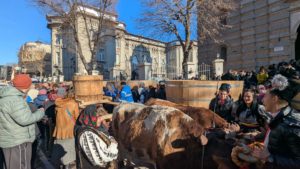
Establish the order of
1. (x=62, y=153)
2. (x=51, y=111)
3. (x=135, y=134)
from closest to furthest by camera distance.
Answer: (x=135, y=134) < (x=62, y=153) < (x=51, y=111)

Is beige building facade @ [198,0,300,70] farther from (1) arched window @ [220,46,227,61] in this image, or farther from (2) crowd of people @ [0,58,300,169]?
(2) crowd of people @ [0,58,300,169]

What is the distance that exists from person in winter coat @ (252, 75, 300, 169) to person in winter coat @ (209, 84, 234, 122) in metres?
2.60

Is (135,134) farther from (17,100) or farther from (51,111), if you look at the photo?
(51,111)

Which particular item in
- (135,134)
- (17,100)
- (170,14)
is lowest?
(135,134)

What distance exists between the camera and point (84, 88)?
7.87 meters

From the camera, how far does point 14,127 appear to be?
12.3ft

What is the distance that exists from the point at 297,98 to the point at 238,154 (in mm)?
812

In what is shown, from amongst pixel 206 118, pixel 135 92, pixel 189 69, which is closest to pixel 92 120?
pixel 206 118

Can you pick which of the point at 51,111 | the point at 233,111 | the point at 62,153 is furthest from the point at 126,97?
the point at 233,111

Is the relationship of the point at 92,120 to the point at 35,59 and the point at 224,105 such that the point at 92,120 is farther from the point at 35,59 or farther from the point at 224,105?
the point at 35,59

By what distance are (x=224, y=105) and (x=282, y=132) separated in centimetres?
318

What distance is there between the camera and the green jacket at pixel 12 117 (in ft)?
12.1

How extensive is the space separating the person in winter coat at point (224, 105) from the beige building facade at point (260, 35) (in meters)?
17.0

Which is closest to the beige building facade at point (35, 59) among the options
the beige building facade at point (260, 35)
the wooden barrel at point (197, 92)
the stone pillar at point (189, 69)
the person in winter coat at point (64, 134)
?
the beige building facade at point (260, 35)
